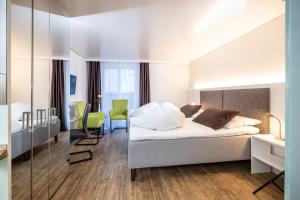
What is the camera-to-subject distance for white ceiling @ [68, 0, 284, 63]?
1.96m

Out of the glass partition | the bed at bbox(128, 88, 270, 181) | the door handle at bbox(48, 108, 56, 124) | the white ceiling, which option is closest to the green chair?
the white ceiling

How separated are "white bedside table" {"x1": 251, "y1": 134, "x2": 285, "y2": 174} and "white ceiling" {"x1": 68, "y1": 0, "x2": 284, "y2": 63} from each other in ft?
5.80

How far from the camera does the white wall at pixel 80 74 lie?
434 cm

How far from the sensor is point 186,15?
2240 mm

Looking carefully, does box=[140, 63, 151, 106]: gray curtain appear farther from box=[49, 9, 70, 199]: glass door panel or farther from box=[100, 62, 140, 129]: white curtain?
box=[49, 9, 70, 199]: glass door panel

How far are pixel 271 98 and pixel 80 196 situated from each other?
115 inches

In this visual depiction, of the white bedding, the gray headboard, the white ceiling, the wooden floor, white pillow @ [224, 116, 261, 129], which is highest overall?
the white ceiling

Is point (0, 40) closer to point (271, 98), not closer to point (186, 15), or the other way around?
point (186, 15)

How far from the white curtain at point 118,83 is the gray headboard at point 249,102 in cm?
301

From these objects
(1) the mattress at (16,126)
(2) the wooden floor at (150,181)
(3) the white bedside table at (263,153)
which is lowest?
(2) the wooden floor at (150,181)

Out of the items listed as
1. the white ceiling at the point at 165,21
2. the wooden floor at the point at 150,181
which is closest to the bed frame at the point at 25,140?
the wooden floor at the point at 150,181

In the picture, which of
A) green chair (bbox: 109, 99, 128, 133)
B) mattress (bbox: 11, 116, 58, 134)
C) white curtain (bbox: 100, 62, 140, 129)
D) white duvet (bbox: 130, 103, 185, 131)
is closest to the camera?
mattress (bbox: 11, 116, 58, 134)

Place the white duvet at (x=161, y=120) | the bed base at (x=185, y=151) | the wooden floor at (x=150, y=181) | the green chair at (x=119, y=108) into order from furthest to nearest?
the green chair at (x=119, y=108) < the white duvet at (x=161, y=120) < the bed base at (x=185, y=151) < the wooden floor at (x=150, y=181)

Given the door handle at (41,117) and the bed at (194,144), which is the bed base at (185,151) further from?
the door handle at (41,117)
